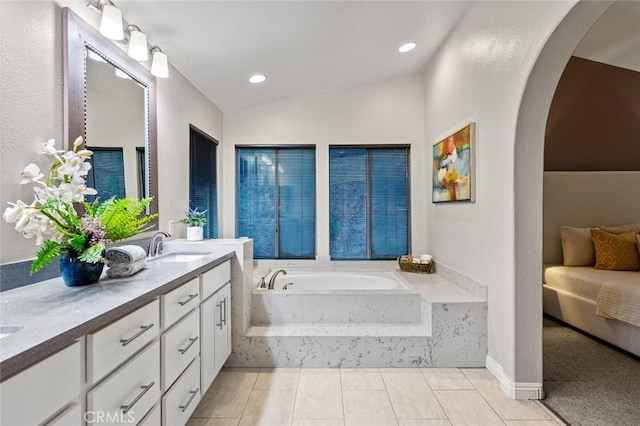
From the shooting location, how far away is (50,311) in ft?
3.41

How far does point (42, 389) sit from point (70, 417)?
0.15 meters

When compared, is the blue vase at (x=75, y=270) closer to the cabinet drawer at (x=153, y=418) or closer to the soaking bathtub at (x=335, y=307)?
the cabinet drawer at (x=153, y=418)

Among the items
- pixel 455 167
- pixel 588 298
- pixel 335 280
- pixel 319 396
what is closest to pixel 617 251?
pixel 588 298

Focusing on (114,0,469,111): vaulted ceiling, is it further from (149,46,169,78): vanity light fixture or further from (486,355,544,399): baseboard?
(486,355,544,399): baseboard

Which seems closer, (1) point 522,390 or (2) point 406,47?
(1) point 522,390

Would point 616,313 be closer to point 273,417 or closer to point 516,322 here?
point 516,322

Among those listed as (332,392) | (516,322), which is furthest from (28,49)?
(516,322)

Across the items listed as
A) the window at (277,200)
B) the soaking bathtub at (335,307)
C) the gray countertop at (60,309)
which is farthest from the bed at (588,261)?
the gray countertop at (60,309)

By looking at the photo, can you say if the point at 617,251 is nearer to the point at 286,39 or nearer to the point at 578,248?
the point at 578,248

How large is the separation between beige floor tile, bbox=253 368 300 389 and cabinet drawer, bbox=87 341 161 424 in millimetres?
1053

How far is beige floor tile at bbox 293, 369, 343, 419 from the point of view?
6.40 feet

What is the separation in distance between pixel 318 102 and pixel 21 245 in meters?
3.38

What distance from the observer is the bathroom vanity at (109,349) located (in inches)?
31.3

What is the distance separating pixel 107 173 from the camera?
1.85m
